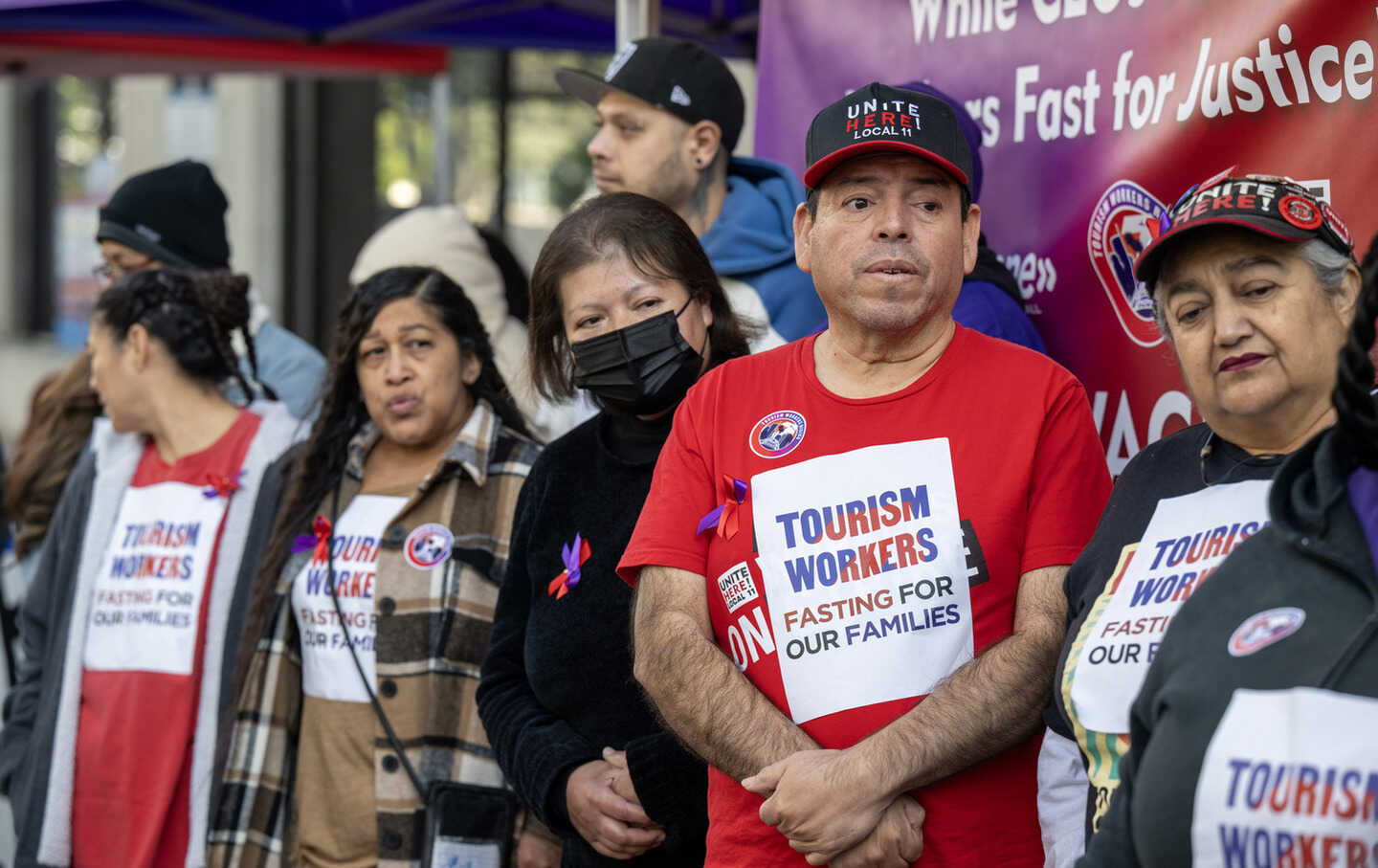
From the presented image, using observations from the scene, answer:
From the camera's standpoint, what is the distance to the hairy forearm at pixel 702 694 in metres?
2.18

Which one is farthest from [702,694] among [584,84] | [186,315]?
[186,315]

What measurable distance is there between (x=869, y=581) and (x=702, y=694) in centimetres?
29

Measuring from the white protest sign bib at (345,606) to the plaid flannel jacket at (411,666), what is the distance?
0.03 meters

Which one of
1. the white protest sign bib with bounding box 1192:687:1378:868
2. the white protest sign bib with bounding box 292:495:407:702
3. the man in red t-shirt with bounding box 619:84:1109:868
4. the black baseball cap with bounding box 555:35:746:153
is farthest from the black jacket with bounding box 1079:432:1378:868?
the black baseball cap with bounding box 555:35:746:153

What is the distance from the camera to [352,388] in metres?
3.56

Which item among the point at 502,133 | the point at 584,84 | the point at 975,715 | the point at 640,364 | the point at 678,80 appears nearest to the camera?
the point at 975,715

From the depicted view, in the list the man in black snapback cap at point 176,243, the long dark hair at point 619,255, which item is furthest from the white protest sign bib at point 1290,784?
the man in black snapback cap at point 176,243

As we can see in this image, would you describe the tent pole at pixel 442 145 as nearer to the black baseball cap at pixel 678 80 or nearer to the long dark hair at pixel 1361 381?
the black baseball cap at pixel 678 80

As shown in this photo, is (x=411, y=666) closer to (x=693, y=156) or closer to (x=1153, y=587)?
(x=693, y=156)

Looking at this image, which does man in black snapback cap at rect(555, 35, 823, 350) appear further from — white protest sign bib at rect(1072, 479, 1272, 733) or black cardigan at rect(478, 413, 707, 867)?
white protest sign bib at rect(1072, 479, 1272, 733)

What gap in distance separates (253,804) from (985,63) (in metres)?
2.21

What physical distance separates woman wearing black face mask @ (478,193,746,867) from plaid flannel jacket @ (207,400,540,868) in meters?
0.29

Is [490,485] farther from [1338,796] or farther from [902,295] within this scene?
[1338,796]

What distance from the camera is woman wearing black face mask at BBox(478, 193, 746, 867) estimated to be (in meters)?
2.67
